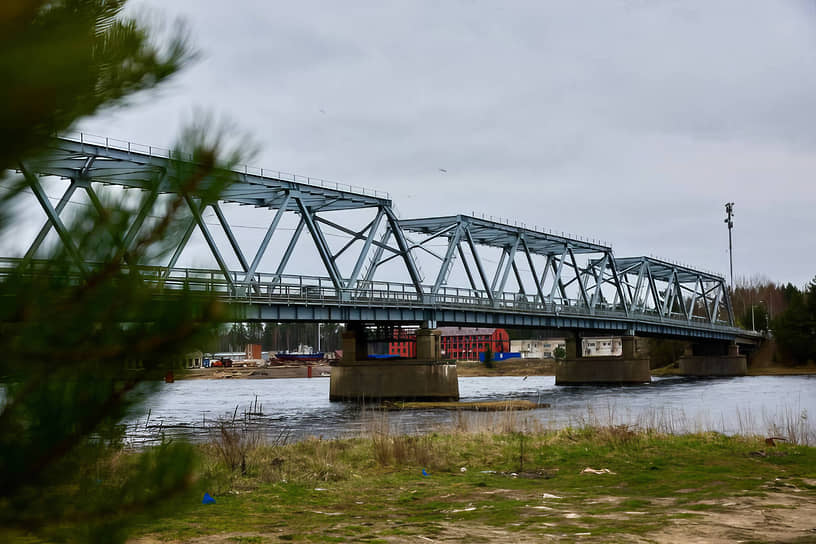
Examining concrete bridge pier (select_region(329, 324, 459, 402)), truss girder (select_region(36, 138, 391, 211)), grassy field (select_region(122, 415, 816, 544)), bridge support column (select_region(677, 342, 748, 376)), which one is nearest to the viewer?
grassy field (select_region(122, 415, 816, 544))

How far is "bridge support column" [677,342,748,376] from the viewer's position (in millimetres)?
112812

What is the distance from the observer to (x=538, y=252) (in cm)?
9581

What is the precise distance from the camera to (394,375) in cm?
6009

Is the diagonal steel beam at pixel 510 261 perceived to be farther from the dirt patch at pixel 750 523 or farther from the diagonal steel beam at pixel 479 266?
the dirt patch at pixel 750 523

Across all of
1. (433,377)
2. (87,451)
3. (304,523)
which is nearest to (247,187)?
(433,377)

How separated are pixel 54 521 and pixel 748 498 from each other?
10357mm

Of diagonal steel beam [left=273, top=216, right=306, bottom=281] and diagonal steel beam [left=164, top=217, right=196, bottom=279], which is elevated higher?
diagonal steel beam [left=273, top=216, right=306, bottom=281]

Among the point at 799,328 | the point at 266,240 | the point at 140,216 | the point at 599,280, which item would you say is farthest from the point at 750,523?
the point at 799,328

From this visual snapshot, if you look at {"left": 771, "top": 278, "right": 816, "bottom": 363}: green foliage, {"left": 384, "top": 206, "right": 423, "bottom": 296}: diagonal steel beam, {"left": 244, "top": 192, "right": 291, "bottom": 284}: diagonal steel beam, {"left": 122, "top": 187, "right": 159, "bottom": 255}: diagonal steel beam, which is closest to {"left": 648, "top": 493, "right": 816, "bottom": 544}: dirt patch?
{"left": 122, "top": 187, "right": 159, "bottom": 255}: diagonal steel beam

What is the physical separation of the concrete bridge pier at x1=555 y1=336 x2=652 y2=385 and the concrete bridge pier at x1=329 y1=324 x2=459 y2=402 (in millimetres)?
35216

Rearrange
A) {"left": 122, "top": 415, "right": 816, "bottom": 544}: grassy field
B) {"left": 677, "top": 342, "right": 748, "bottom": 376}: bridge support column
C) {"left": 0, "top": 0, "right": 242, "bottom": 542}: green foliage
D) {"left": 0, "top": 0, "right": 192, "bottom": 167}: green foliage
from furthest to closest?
{"left": 677, "top": 342, "right": 748, "bottom": 376}: bridge support column, {"left": 122, "top": 415, "right": 816, "bottom": 544}: grassy field, {"left": 0, "top": 0, "right": 242, "bottom": 542}: green foliage, {"left": 0, "top": 0, "right": 192, "bottom": 167}: green foliage

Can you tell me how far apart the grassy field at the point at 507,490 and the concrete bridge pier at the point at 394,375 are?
3972 cm

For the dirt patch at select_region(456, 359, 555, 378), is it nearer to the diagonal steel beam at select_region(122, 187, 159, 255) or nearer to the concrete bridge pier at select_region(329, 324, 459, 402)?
the concrete bridge pier at select_region(329, 324, 459, 402)

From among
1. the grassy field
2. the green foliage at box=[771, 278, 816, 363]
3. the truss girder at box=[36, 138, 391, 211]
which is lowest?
the grassy field
